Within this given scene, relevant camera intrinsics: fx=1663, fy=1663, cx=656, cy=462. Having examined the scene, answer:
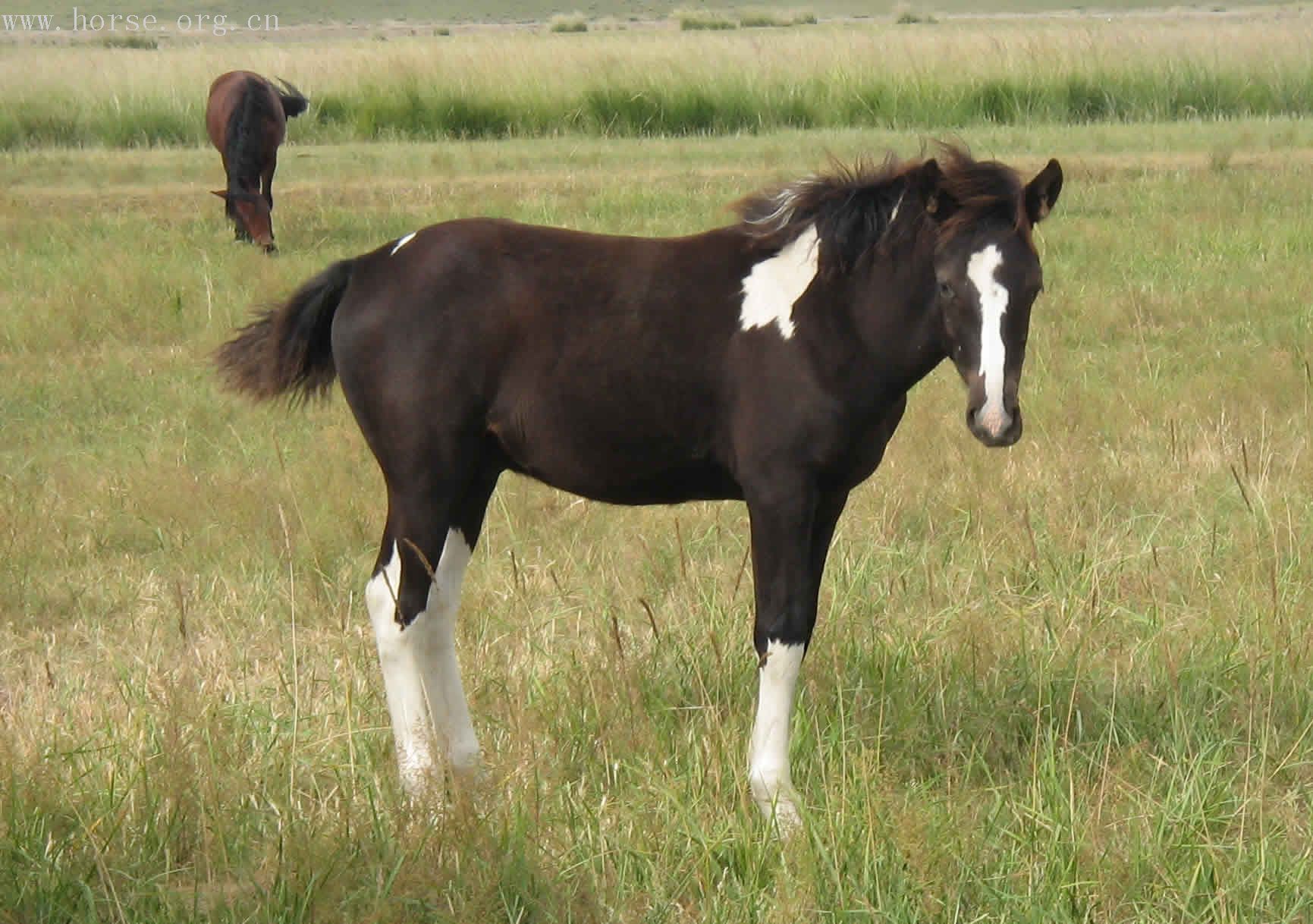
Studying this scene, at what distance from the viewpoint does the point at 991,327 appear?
3.43 metres

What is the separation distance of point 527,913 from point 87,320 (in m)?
6.73

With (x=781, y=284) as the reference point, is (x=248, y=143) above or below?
below

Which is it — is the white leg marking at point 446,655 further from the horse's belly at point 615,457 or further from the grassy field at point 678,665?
the horse's belly at point 615,457

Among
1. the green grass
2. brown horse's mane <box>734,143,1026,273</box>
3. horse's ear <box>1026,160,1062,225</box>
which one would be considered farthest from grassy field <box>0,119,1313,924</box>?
the green grass

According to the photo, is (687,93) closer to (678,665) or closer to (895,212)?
(678,665)

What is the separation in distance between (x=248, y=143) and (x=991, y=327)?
33.1ft

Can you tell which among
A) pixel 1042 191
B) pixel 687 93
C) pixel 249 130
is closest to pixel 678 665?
pixel 1042 191

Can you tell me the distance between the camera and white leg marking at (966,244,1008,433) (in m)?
3.37

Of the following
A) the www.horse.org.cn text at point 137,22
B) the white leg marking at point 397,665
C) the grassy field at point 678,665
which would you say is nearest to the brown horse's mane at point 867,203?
the grassy field at point 678,665

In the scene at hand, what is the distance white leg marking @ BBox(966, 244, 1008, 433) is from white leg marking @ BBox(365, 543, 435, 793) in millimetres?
1437

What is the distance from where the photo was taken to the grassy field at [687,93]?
18797 millimetres

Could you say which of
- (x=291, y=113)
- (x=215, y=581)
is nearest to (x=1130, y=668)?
(x=215, y=581)

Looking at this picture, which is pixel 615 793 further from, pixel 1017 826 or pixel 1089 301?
pixel 1089 301

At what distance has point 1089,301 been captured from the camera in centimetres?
920
